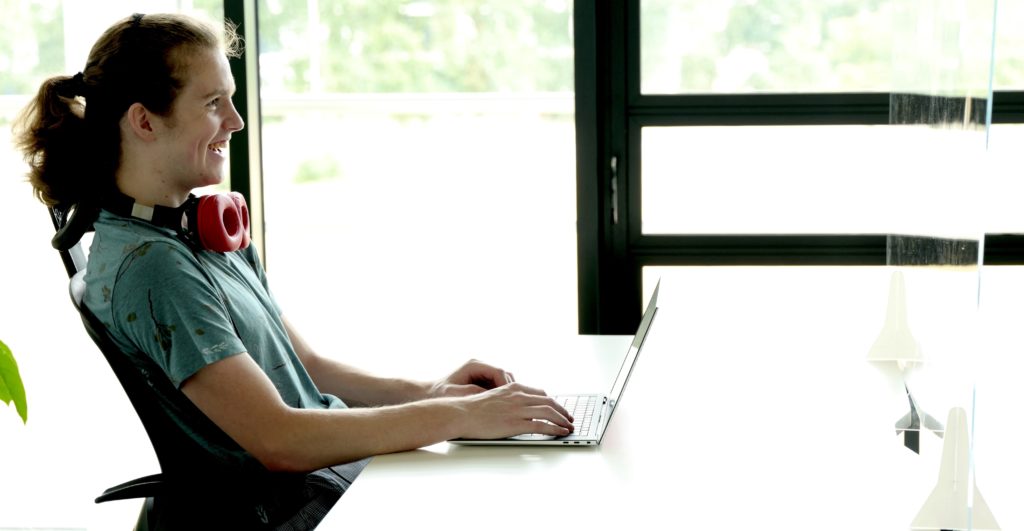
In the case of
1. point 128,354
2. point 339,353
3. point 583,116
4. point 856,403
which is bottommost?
point 339,353

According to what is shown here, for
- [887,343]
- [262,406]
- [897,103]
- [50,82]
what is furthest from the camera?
[897,103]

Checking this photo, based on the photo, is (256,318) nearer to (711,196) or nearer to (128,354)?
(128,354)

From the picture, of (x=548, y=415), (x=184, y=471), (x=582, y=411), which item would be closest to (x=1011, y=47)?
(x=582, y=411)

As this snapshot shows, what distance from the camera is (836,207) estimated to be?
284 centimetres

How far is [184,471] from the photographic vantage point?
158 cm

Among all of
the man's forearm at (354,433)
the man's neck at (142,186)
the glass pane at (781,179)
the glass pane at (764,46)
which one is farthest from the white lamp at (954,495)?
the glass pane at (764,46)

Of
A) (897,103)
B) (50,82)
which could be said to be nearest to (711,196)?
(897,103)

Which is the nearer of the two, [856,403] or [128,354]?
[128,354]

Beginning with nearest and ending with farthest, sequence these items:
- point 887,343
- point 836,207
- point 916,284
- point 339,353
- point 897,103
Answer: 1. point 916,284
2. point 887,343
3. point 897,103
4. point 836,207
5. point 339,353

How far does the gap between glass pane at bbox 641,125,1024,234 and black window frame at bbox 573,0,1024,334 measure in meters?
0.03

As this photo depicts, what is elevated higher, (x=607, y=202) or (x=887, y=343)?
(x=607, y=202)

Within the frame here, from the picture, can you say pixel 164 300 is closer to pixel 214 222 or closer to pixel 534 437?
pixel 214 222

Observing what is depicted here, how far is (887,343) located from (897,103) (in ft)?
1.98

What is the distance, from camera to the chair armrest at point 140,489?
5.06ft
